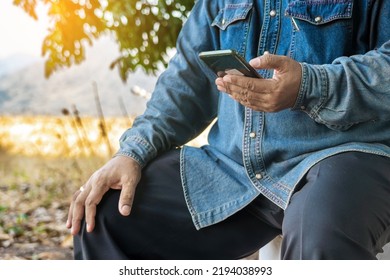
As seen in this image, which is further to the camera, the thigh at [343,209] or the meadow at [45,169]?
the meadow at [45,169]

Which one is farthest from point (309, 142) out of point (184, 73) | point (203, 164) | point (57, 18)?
point (57, 18)

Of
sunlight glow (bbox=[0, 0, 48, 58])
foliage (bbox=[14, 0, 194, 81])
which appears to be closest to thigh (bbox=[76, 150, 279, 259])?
foliage (bbox=[14, 0, 194, 81])

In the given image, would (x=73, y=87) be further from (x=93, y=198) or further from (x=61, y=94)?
(x=93, y=198)

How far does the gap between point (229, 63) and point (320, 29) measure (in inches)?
9.7

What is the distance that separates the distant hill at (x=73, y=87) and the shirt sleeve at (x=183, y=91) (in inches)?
77.9

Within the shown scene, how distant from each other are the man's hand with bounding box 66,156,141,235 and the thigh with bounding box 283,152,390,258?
1.22 ft

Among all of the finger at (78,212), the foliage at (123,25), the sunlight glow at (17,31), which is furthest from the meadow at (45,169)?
the finger at (78,212)

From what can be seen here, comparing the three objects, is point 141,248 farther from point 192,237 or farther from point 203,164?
point 203,164

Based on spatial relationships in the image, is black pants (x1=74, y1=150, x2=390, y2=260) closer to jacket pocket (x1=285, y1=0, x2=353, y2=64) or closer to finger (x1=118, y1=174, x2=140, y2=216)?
finger (x1=118, y1=174, x2=140, y2=216)

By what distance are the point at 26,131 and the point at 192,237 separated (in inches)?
106

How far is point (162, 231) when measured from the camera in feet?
4.55

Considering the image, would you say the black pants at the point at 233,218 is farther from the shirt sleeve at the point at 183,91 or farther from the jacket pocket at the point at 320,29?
the jacket pocket at the point at 320,29

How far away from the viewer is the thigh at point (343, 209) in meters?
1.05

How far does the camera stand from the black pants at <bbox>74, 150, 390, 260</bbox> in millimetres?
1099
